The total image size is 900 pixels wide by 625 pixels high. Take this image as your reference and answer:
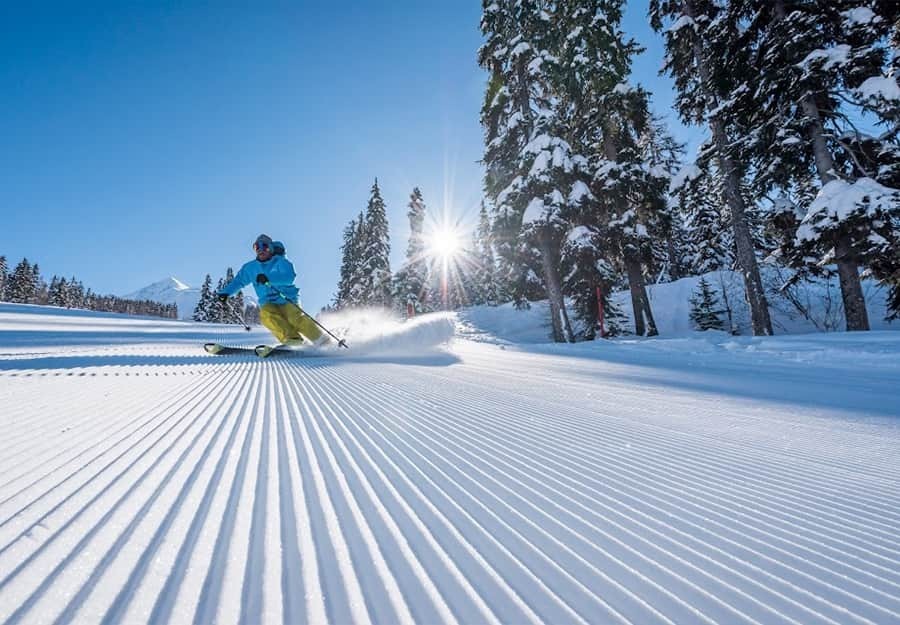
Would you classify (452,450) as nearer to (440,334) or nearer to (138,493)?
(138,493)

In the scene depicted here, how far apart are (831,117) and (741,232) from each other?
115 inches

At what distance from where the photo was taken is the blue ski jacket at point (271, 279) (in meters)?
8.61

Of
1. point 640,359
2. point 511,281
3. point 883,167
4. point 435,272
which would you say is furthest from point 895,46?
point 435,272

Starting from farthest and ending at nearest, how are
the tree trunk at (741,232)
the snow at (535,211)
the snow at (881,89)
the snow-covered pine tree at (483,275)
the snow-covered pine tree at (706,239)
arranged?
the snow-covered pine tree at (483,275), the snow-covered pine tree at (706,239), the snow at (535,211), the tree trunk at (741,232), the snow at (881,89)

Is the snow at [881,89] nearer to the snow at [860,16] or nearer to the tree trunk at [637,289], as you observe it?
the snow at [860,16]

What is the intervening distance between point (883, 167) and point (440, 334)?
1005 centimetres

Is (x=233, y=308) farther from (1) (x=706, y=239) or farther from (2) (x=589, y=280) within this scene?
(1) (x=706, y=239)

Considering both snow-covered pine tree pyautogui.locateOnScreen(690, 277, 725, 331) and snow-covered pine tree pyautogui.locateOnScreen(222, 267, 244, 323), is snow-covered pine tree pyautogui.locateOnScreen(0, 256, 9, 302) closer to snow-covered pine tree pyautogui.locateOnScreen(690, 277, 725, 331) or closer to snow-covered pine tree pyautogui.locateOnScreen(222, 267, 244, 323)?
snow-covered pine tree pyautogui.locateOnScreen(222, 267, 244, 323)

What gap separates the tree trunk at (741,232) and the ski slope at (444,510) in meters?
8.36

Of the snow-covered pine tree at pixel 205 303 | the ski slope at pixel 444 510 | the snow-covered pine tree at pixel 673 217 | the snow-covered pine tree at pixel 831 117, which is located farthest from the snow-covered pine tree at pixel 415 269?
the snow-covered pine tree at pixel 205 303

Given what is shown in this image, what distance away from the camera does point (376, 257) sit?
1320 inches

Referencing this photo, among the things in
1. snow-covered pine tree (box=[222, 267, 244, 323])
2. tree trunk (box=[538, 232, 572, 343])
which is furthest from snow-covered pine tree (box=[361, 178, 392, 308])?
tree trunk (box=[538, 232, 572, 343])

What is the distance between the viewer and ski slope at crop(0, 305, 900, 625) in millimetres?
872

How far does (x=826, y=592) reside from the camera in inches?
37.4
